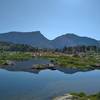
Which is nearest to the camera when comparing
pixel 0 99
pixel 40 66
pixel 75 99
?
pixel 75 99

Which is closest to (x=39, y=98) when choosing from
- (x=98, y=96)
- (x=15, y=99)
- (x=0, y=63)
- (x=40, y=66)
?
(x=15, y=99)

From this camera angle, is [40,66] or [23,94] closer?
[23,94]

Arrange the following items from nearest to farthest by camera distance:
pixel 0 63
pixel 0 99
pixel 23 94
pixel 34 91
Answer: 1. pixel 0 99
2. pixel 23 94
3. pixel 34 91
4. pixel 0 63

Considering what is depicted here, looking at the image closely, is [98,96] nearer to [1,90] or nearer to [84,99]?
[84,99]

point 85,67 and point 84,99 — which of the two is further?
point 85,67

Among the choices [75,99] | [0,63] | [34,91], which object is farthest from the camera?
[0,63]

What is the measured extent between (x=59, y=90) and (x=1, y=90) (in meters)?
20.7

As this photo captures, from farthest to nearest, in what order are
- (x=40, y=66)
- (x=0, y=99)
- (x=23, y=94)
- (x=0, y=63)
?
(x=0, y=63) → (x=40, y=66) → (x=23, y=94) → (x=0, y=99)

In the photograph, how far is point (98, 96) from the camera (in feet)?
197

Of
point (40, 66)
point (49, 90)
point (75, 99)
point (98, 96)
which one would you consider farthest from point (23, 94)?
point (40, 66)

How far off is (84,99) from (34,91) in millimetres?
22952

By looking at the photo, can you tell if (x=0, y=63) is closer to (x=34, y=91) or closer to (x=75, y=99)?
(x=34, y=91)

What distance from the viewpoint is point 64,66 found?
540ft

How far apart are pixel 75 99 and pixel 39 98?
1214 centimetres
